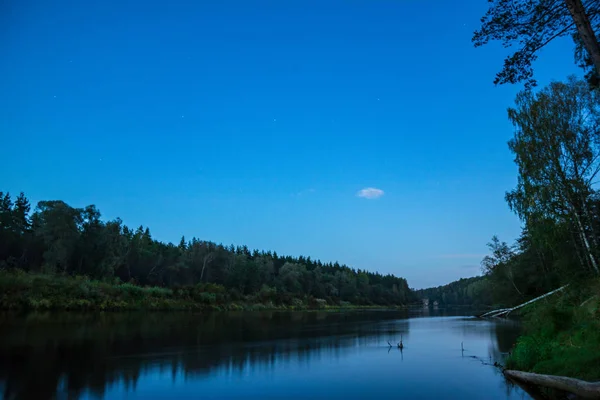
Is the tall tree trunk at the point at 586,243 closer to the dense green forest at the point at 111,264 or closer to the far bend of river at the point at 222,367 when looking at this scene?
the far bend of river at the point at 222,367

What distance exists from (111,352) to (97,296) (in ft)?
96.0

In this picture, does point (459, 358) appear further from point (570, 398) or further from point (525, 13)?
point (525, 13)

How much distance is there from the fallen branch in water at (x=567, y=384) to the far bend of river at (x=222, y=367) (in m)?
0.79

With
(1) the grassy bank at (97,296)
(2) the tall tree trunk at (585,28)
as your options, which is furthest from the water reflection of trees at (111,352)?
(2) the tall tree trunk at (585,28)

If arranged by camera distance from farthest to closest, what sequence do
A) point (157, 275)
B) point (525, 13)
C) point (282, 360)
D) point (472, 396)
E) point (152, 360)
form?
point (157, 275)
point (282, 360)
point (152, 360)
point (472, 396)
point (525, 13)

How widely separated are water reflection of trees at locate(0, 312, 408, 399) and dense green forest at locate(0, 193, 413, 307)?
1443cm

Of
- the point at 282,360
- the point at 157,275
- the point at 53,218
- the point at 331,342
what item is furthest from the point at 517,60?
the point at 157,275

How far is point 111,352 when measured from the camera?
20.0 metres

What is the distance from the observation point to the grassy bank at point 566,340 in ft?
39.2

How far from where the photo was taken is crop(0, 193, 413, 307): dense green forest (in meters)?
49.7

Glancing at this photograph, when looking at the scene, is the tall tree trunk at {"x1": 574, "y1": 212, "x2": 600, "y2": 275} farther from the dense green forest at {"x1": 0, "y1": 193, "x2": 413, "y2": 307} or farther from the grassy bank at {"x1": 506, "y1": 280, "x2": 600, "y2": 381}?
the dense green forest at {"x1": 0, "y1": 193, "x2": 413, "y2": 307}

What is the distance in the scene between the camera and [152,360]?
1891 centimetres

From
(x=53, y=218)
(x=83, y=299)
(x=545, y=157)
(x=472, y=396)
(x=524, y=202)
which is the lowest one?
(x=472, y=396)

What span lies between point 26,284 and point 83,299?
6.29 m
